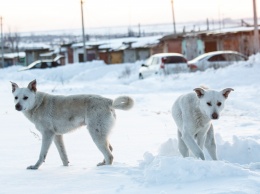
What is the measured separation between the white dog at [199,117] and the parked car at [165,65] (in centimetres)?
1988

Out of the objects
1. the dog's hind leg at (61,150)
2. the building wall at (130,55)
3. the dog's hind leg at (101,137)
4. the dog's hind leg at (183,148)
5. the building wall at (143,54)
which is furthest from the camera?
the building wall at (130,55)

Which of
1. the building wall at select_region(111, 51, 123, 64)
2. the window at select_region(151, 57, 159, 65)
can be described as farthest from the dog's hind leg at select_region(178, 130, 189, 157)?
the building wall at select_region(111, 51, 123, 64)

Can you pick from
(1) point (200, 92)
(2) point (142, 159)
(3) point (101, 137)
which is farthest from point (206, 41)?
(3) point (101, 137)

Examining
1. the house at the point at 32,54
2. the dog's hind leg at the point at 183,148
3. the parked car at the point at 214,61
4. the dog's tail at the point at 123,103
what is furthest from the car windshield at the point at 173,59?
the house at the point at 32,54

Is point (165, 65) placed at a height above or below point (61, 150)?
above

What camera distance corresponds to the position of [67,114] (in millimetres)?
7496

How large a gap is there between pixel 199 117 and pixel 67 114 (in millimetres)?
1832

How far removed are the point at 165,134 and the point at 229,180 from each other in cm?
540

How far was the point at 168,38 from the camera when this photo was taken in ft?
164

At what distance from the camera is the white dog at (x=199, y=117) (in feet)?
23.4

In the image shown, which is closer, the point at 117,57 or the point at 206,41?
the point at 206,41

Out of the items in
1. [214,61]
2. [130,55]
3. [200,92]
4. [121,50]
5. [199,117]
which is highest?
[121,50]

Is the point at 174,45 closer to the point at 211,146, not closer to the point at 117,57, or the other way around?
the point at 117,57

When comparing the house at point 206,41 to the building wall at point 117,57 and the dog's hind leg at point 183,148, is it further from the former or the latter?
the dog's hind leg at point 183,148
